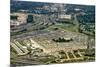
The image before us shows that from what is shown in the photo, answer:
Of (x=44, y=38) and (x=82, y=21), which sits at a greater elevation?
(x=82, y=21)

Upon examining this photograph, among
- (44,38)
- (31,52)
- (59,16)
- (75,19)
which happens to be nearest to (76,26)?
(75,19)

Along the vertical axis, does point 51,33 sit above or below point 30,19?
below

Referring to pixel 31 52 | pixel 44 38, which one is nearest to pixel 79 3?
pixel 44 38

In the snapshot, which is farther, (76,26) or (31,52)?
(76,26)

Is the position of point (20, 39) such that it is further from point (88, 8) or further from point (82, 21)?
point (88, 8)
